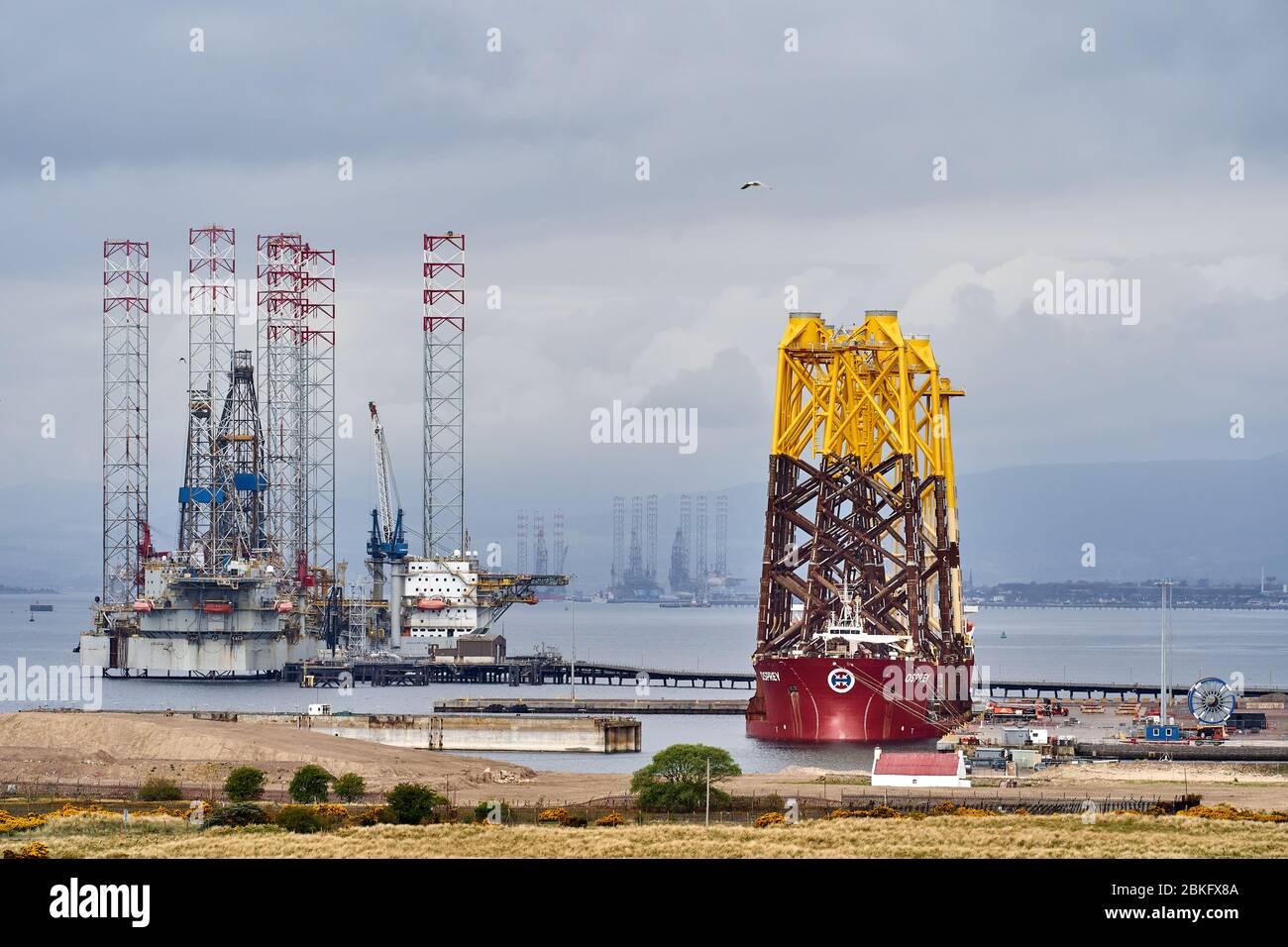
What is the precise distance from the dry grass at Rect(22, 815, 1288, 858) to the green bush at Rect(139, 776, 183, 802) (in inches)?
589

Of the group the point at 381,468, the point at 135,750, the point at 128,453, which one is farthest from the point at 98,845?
the point at 381,468

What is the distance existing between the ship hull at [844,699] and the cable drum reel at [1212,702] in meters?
13.3

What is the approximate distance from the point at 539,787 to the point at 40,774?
19.7 metres

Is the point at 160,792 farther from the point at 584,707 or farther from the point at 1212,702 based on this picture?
the point at 584,707

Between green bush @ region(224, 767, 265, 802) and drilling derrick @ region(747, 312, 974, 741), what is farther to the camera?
drilling derrick @ region(747, 312, 974, 741)

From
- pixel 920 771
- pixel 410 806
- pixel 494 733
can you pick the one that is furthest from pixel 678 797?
pixel 494 733

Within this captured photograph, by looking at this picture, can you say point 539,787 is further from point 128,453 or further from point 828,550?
point 128,453

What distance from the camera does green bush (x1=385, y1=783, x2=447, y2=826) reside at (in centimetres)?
6216

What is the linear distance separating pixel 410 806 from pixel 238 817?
503 cm

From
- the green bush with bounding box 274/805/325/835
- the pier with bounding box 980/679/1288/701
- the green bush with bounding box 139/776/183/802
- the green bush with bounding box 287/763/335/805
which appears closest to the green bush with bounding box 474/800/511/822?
the green bush with bounding box 274/805/325/835

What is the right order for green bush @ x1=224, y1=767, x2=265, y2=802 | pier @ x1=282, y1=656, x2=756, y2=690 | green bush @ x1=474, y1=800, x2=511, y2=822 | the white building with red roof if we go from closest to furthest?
green bush @ x1=474, y1=800, x2=511, y2=822
green bush @ x1=224, y1=767, x2=265, y2=802
the white building with red roof
pier @ x1=282, y1=656, x2=756, y2=690

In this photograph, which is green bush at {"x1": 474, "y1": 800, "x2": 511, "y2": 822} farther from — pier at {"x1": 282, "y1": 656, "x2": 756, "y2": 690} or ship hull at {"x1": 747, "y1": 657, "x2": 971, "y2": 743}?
pier at {"x1": 282, "y1": 656, "x2": 756, "y2": 690}

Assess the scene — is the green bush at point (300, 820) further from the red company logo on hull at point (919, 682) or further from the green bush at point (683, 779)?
the red company logo on hull at point (919, 682)
